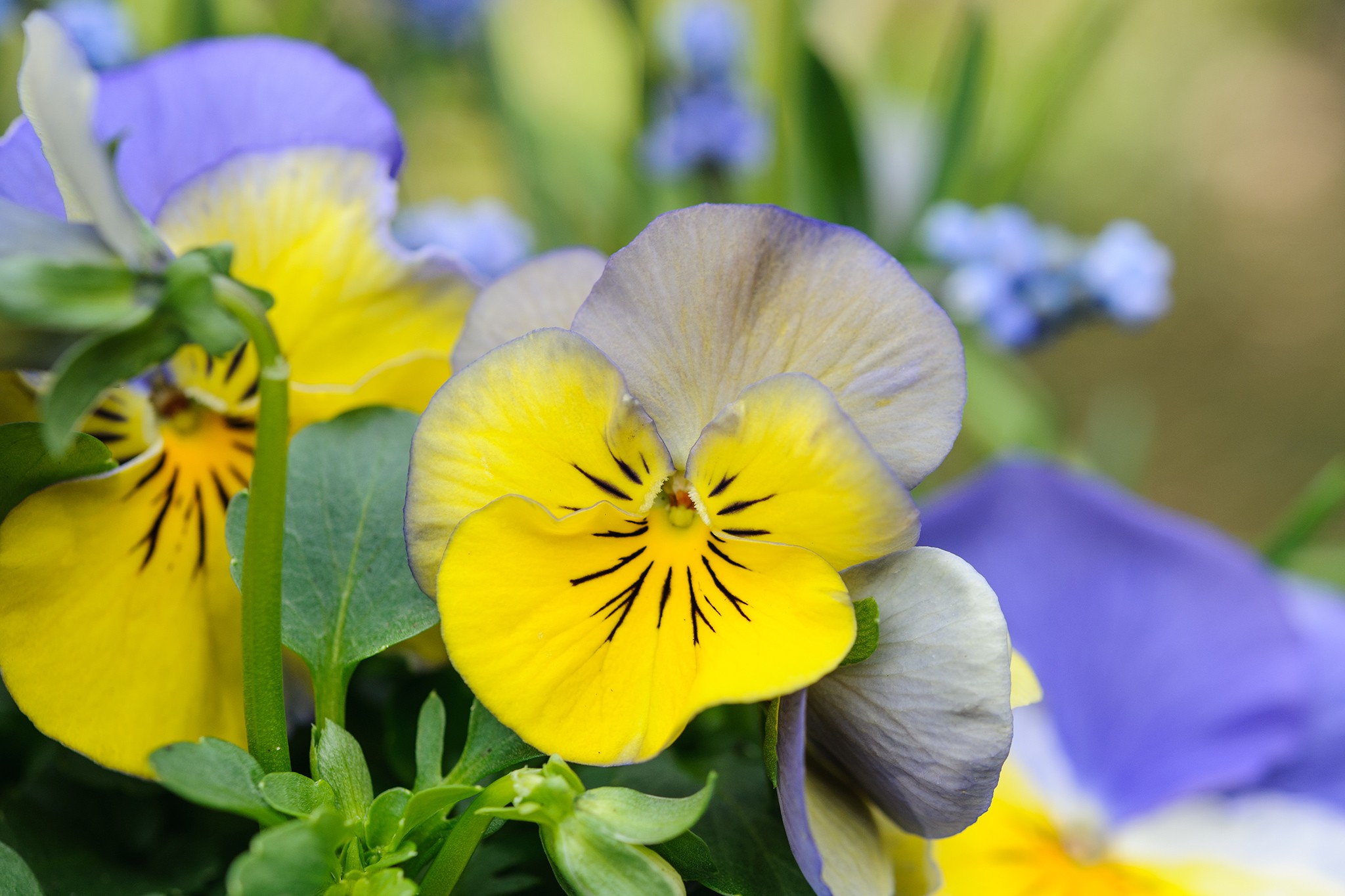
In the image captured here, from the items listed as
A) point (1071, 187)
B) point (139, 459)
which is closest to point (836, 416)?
point (139, 459)

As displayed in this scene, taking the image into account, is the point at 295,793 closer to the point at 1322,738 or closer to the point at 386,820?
the point at 386,820

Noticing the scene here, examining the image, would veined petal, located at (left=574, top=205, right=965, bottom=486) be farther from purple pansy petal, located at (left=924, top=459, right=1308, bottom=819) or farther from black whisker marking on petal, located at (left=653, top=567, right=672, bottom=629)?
purple pansy petal, located at (left=924, top=459, right=1308, bottom=819)

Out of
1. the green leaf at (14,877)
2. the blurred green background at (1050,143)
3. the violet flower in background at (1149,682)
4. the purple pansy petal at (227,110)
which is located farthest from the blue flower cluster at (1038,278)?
the green leaf at (14,877)

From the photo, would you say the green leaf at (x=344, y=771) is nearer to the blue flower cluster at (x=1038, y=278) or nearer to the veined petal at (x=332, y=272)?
the veined petal at (x=332, y=272)

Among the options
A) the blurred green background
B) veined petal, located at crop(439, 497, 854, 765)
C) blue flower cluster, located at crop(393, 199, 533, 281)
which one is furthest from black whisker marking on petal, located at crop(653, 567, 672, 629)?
the blurred green background

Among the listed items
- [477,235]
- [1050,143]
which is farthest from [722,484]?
[1050,143]

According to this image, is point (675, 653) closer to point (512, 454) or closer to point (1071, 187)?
point (512, 454)
